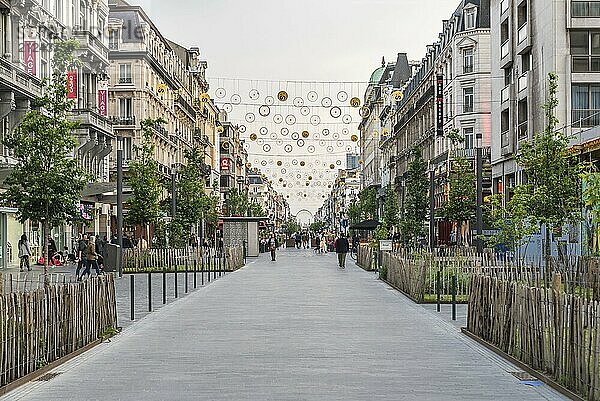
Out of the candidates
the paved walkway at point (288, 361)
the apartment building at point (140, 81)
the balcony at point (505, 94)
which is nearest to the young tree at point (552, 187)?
the paved walkway at point (288, 361)

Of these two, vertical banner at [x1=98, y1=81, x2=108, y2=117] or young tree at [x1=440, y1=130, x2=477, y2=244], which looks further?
vertical banner at [x1=98, y1=81, x2=108, y2=117]

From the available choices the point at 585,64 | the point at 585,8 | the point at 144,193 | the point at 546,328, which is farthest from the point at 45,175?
the point at 585,8

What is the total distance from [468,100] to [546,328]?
65.9 m

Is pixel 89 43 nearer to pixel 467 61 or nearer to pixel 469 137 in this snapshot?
pixel 467 61

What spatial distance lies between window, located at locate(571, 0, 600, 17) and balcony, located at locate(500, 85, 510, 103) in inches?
A: 332

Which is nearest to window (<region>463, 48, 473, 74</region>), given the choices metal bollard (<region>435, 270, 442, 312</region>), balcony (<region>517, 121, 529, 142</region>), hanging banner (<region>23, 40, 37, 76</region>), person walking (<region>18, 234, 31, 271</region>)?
balcony (<region>517, 121, 529, 142</region>)

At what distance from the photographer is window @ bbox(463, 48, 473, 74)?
249 feet

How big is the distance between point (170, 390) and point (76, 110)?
49.4m

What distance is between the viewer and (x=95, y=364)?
45.6 ft

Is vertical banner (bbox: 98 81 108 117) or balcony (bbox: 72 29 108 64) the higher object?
balcony (bbox: 72 29 108 64)

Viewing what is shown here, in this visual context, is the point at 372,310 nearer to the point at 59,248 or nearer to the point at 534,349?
the point at 534,349

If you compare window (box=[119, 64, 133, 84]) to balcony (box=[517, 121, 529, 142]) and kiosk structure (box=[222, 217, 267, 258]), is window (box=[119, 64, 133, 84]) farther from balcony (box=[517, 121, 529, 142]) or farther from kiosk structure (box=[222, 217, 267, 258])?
balcony (box=[517, 121, 529, 142])

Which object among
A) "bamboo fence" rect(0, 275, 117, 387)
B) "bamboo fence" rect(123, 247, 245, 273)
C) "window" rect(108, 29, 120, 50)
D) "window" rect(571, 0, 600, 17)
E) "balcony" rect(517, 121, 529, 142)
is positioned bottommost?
"bamboo fence" rect(123, 247, 245, 273)

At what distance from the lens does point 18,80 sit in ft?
149
